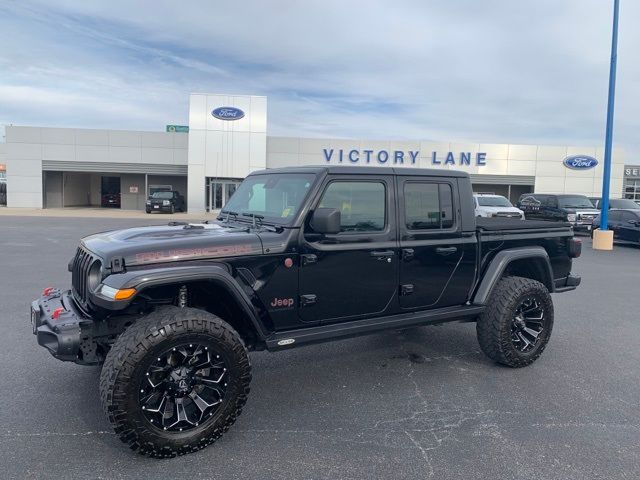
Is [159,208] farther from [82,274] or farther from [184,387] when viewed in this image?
[184,387]

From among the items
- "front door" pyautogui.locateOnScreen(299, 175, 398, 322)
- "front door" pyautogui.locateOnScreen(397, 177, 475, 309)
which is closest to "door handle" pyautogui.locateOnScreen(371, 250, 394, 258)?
"front door" pyautogui.locateOnScreen(299, 175, 398, 322)

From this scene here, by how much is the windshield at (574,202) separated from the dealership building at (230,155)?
10988 millimetres

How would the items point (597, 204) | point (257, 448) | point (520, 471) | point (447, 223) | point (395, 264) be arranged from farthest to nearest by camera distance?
point (597, 204) → point (447, 223) → point (395, 264) → point (257, 448) → point (520, 471)

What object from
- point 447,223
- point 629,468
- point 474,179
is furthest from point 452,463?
point 474,179

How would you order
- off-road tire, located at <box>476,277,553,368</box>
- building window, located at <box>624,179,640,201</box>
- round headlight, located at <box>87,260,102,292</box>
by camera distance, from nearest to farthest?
round headlight, located at <box>87,260,102,292</box>, off-road tire, located at <box>476,277,553,368</box>, building window, located at <box>624,179,640,201</box>

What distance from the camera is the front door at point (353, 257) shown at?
3.85 m

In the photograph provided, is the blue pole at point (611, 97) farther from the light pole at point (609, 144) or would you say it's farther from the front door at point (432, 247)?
the front door at point (432, 247)

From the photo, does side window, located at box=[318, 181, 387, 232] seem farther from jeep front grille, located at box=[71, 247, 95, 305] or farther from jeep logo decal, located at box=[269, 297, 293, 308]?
jeep front grille, located at box=[71, 247, 95, 305]

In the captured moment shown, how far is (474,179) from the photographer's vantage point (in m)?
33.4

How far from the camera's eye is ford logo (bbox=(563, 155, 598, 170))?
32969mm

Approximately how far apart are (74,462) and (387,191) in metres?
3.02

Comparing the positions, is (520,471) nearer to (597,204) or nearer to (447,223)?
(447,223)

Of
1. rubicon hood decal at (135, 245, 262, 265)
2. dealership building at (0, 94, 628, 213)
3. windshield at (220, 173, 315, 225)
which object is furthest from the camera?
dealership building at (0, 94, 628, 213)

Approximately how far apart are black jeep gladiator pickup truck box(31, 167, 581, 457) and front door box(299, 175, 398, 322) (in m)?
0.01
